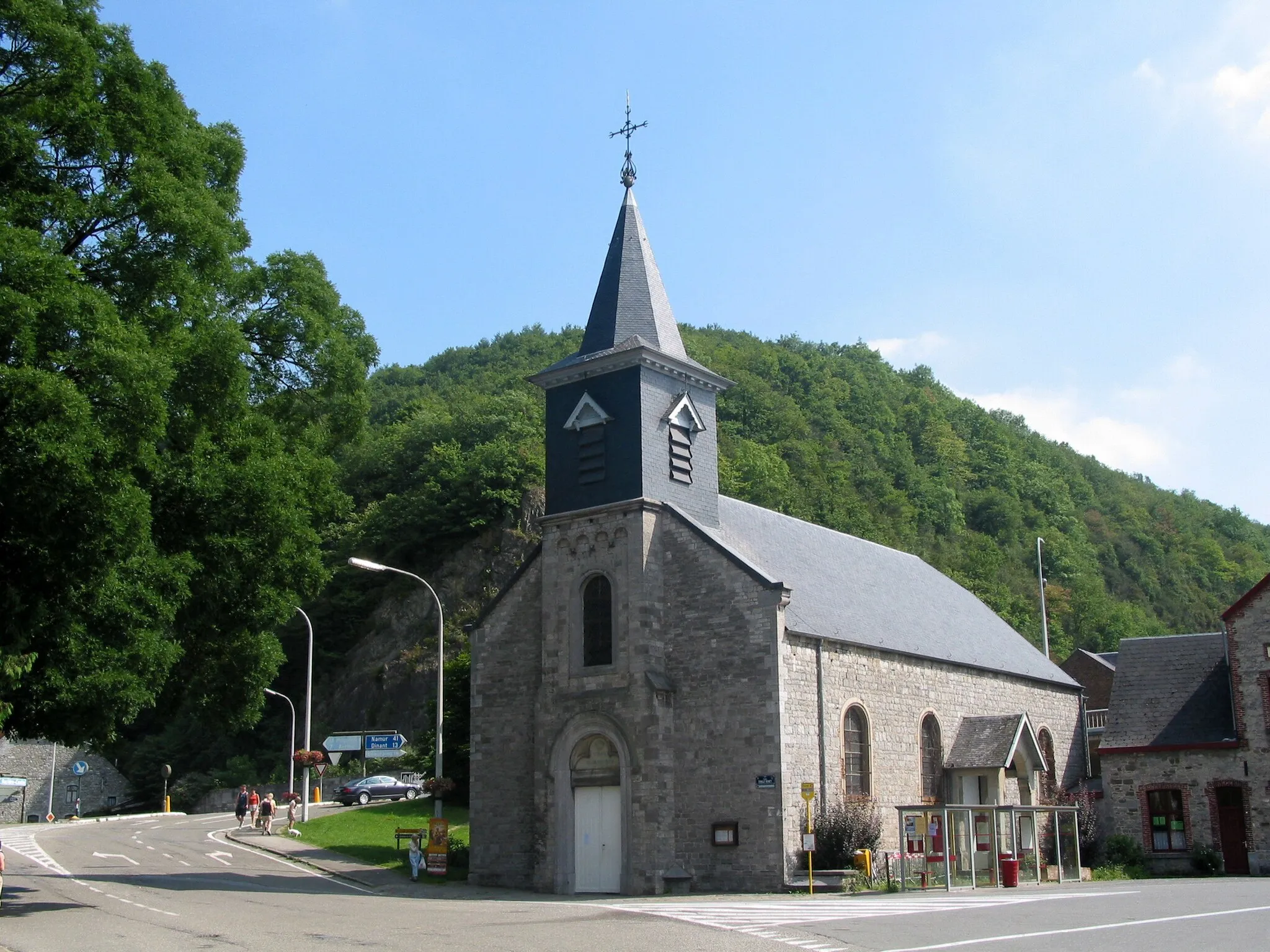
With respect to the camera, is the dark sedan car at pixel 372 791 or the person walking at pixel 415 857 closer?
the person walking at pixel 415 857

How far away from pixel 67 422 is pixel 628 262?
1767 centimetres

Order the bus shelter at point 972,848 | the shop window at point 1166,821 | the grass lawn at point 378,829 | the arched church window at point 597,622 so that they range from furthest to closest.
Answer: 1. the shop window at point 1166,821
2. the grass lawn at point 378,829
3. the arched church window at point 597,622
4. the bus shelter at point 972,848

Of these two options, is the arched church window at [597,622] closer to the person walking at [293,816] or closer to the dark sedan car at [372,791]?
the person walking at [293,816]

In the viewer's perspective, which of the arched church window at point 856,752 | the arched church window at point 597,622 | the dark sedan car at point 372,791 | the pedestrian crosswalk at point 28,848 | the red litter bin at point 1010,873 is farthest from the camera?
the dark sedan car at point 372,791

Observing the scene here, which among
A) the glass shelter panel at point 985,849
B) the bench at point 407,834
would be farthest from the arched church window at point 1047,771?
the bench at point 407,834

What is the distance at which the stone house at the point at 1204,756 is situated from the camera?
3369 cm

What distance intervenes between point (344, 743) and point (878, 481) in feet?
221

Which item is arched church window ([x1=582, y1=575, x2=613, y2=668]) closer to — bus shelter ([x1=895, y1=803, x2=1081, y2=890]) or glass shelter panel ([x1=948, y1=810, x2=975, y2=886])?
bus shelter ([x1=895, y1=803, x2=1081, y2=890])

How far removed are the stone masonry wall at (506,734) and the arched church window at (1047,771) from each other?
15.5 metres

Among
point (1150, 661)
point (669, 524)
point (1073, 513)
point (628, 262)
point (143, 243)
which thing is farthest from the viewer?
point (1073, 513)

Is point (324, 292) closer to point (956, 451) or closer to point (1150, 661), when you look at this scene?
point (1150, 661)

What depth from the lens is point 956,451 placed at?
111438 mm

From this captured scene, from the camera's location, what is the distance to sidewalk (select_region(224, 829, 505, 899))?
26766 millimetres

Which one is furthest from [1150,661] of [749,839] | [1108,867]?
[749,839]
